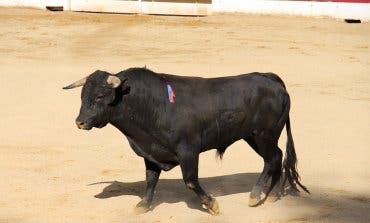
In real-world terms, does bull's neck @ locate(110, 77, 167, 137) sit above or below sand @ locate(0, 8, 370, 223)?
above

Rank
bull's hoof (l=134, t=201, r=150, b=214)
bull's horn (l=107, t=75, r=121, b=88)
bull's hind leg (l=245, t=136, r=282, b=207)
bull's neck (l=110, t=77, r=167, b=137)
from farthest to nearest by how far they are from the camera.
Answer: bull's hind leg (l=245, t=136, r=282, b=207) → bull's hoof (l=134, t=201, r=150, b=214) → bull's neck (l=110, t=77, r=167, b=137) → bull's horn (l=107, t=75, r=121, b=88)

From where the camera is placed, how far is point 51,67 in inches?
516

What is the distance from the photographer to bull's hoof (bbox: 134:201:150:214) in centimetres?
590

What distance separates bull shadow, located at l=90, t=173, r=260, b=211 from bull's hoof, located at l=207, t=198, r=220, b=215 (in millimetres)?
175

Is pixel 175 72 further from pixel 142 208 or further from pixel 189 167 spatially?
pixel 189 167

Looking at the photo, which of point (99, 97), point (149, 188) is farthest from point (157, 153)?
point (99, 97)

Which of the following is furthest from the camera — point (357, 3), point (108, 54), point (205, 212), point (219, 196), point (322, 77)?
point (357, 3)

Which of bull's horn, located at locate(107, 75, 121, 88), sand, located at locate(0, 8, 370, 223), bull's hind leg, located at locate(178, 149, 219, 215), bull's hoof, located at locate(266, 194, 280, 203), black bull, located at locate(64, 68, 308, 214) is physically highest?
bull's horn, located at locate(107, 75, 121, 88)

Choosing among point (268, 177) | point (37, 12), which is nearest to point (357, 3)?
point (37, 12)

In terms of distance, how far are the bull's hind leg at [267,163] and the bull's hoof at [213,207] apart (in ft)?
1.30

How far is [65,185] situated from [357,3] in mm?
12601

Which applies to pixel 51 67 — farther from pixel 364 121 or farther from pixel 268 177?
pixel 268 177

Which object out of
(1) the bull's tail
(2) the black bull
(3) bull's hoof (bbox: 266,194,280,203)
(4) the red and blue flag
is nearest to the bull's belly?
(2) the black bull

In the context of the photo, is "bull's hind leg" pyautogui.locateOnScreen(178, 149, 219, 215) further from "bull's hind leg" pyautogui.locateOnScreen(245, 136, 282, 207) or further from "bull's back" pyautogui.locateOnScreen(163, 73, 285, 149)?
"bull's hind leg" pyautogui.locateOnScreen(245, 136, 282, 207)
